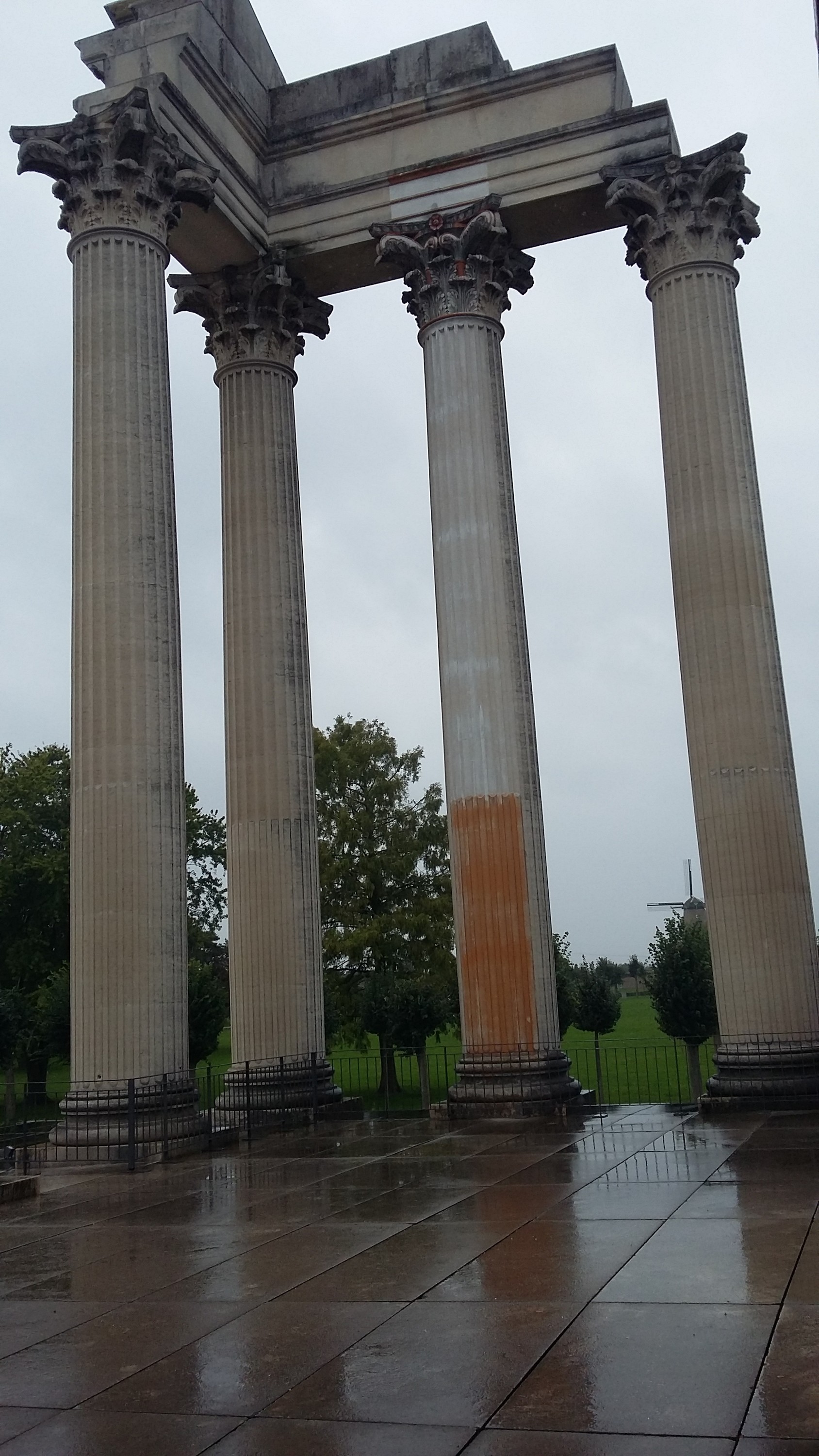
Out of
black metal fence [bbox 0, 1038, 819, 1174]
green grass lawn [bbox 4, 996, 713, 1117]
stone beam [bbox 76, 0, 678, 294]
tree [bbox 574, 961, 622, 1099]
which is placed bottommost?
green grass lawn [bbox 4, 996, 713, 1117]

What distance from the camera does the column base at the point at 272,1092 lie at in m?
25.7

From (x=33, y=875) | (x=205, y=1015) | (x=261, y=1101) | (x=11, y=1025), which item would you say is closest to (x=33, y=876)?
(x=33, y=875)

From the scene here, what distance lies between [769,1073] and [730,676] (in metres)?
7.53

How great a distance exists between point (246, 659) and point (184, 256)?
32.0 ft

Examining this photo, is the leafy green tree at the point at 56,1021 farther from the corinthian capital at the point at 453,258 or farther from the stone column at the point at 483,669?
the corinthian capital at the point at 453,258

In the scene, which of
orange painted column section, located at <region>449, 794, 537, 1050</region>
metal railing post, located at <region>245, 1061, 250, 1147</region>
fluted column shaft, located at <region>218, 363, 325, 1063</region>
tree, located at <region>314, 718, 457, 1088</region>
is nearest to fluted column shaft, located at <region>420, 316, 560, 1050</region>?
orange painted column section, located at <region>449, 794, 537, 1050</region>

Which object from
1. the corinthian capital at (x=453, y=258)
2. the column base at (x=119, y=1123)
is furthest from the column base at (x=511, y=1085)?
the corinthian capital at (x=453, y=258)

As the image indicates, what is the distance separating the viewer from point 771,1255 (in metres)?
10.8

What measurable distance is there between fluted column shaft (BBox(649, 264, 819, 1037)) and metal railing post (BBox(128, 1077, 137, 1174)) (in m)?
11.2

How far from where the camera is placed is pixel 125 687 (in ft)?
73.5

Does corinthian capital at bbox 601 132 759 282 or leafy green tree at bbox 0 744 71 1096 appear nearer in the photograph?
corinthian capital at bbox 601 132 759 282

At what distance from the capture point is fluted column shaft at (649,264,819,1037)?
23969mm

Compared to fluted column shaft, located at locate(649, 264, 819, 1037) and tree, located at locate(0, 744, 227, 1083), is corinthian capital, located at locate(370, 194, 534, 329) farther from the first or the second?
tree, located at locate(0, 744, 227, 1083)

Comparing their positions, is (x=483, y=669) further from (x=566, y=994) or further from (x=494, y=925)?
(x=566, y=994)
